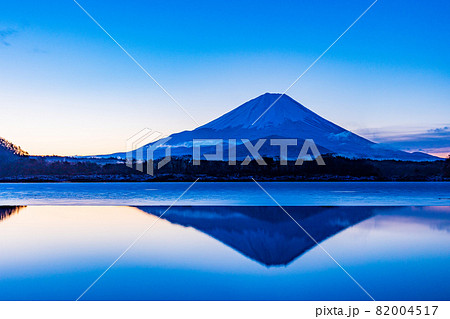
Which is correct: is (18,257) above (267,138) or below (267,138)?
below

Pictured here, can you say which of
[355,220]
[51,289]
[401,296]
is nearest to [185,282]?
[51,289]

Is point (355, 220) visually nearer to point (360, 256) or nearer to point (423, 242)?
point (423, 242)

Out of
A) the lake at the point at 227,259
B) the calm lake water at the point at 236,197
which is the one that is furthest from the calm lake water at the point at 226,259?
the calm lake water at the point at 236,197

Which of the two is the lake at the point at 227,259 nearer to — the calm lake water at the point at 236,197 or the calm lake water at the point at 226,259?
the calm lake water at the point at 226,259

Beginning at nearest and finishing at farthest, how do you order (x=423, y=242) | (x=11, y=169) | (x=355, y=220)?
(x=423, y=242) → (x=355, y=220) → (x=11, y=169)

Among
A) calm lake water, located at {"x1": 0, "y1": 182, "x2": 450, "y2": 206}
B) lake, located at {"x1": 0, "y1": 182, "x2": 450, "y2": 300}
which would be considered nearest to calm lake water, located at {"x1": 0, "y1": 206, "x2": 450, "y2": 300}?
lake, located at {"x1": 0, "y1": 182, "x2": 450, "y2": 300}

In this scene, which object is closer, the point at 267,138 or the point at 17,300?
the point at 17,300
